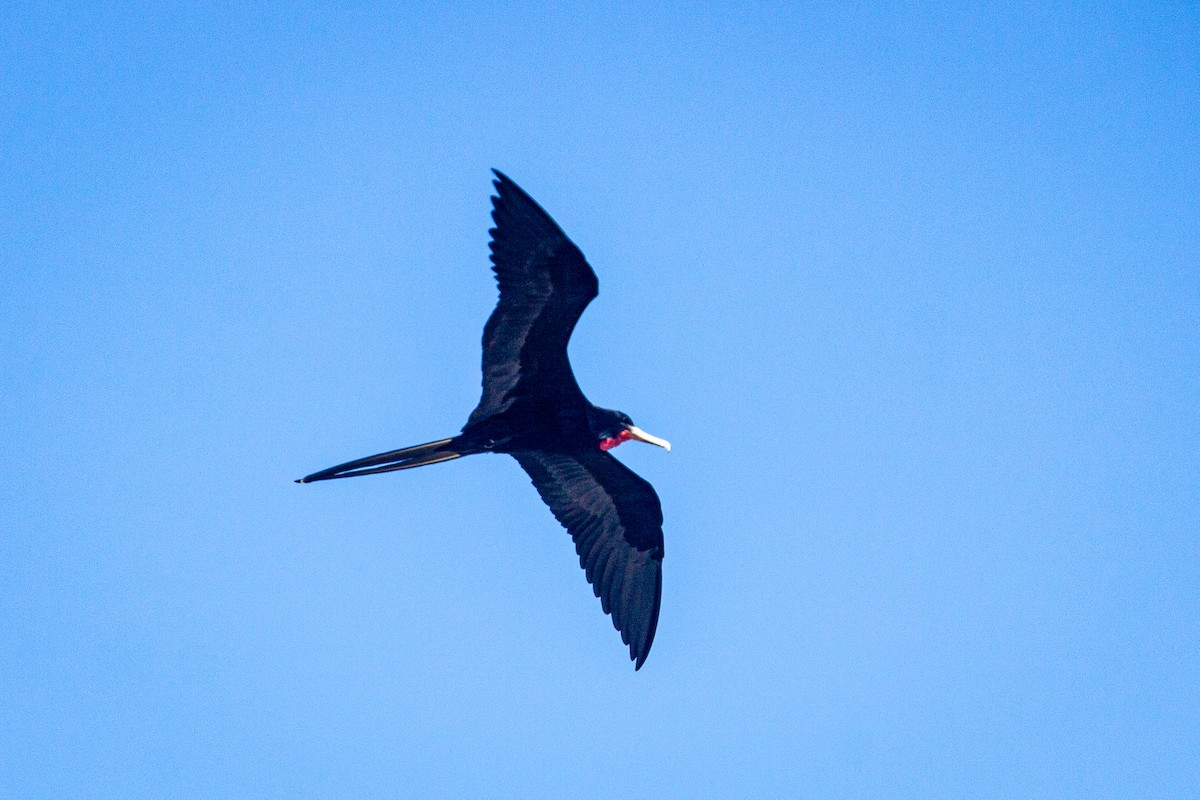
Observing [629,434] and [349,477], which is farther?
[629,434]

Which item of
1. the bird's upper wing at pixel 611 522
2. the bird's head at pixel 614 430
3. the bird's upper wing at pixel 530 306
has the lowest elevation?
the bird's upper wing at pixel 611 522

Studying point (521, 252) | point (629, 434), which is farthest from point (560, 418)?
point (521, 252)

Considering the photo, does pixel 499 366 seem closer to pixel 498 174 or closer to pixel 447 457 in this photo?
pixel 447 457

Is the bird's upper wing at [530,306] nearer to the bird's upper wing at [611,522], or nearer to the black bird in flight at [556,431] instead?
the black bird in flight at [556,431]

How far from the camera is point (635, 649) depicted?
9023 mm

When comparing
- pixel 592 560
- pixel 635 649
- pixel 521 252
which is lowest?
pixel 635 649

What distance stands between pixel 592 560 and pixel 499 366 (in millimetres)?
1591

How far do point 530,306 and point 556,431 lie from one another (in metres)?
1.00

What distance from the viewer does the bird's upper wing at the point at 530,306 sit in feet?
26.7

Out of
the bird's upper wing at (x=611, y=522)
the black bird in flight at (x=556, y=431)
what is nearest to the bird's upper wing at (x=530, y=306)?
the black bird in flight at (x=556, y=431)

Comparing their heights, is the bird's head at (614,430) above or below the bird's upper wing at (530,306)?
below

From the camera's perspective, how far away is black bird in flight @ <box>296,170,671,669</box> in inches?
323

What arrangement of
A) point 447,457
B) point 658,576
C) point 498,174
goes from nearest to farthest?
point 498,174
point 447,457
point 658,576

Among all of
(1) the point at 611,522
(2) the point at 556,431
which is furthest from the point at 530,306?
(1) the point at 611,522
